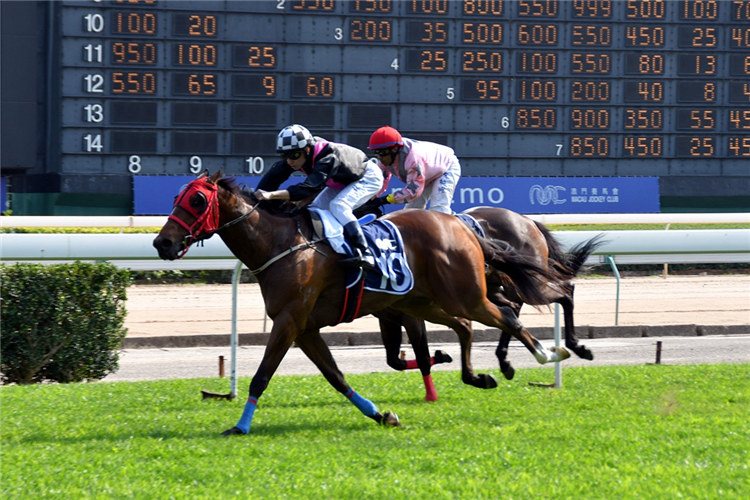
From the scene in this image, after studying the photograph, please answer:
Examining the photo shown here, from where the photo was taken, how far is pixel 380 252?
5.45 m

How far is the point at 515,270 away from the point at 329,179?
1.45m

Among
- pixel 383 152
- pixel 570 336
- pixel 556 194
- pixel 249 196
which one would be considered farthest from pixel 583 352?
pixel 556 194

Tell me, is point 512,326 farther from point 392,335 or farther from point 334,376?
point 334,376

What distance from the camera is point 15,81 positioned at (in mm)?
17984

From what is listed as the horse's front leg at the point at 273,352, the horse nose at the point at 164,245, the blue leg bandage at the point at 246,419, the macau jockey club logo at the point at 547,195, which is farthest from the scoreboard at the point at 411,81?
the blue leg bandage at the point at 246,419

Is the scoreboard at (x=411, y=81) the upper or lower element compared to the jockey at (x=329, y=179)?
upper

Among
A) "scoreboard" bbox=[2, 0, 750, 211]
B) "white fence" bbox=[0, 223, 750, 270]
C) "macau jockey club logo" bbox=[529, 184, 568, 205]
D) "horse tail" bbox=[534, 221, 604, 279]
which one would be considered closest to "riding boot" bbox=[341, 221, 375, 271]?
"horse tail" bbox=[534, 221, 604, 279]

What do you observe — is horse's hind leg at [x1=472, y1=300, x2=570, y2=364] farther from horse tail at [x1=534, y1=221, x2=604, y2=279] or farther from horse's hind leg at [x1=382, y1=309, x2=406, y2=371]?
horse tail at [x1=534, y1=221, x2=604, y2=279]

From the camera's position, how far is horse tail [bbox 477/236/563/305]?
6242 millimetres

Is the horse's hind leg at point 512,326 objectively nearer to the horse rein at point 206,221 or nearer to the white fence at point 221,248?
the horse rein at point 206,221

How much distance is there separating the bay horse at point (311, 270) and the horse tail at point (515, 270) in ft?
1.01

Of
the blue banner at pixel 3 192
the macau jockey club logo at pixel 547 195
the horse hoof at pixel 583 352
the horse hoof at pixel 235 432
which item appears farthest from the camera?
the blue banner at pixel 3 192

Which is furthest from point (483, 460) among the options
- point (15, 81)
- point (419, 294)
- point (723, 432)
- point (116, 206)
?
point (15, 81)

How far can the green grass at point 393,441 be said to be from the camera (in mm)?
3736
